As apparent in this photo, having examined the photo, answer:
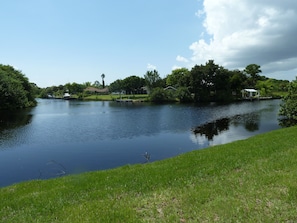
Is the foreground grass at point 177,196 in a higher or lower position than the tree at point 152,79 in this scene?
lower

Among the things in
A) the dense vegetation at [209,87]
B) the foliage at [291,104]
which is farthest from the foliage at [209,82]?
the foliage at [291,104]

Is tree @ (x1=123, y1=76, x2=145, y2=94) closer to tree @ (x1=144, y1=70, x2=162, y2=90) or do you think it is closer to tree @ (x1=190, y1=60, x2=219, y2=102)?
tree @ (x1=144, y1=70, x2=162, y2=90)

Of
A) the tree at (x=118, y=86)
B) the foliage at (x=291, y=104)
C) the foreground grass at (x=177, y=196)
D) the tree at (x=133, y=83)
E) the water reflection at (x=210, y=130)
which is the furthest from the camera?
the tree at (x=118, y=86)

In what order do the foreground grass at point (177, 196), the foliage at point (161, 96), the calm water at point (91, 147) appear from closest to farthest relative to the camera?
1. the foreground grass at point (177, 196)
2. the calm water at point (91, 147)
3. the foliage at point (161, 96)

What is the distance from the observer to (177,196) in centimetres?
732

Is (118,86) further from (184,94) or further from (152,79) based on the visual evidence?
(184,94)

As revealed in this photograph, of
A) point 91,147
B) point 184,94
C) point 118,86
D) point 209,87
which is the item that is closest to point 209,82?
point 209,87

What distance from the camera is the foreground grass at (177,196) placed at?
6.10 metres

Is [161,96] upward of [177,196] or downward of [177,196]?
upward

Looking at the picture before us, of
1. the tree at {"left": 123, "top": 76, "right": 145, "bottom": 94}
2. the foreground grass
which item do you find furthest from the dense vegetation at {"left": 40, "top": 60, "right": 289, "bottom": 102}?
the foreground grass

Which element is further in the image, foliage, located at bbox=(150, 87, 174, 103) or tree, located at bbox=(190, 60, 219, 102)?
foliage, located at bbox=(150, 87, 174, 103)

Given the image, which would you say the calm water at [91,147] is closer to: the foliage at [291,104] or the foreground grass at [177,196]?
the foliage at [291,104]

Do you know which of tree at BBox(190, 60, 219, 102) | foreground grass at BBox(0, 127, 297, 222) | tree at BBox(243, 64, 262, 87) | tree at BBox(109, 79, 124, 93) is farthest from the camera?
tree at BBox(109, 79, 124, 93)

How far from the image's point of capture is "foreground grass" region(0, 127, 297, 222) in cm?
610
